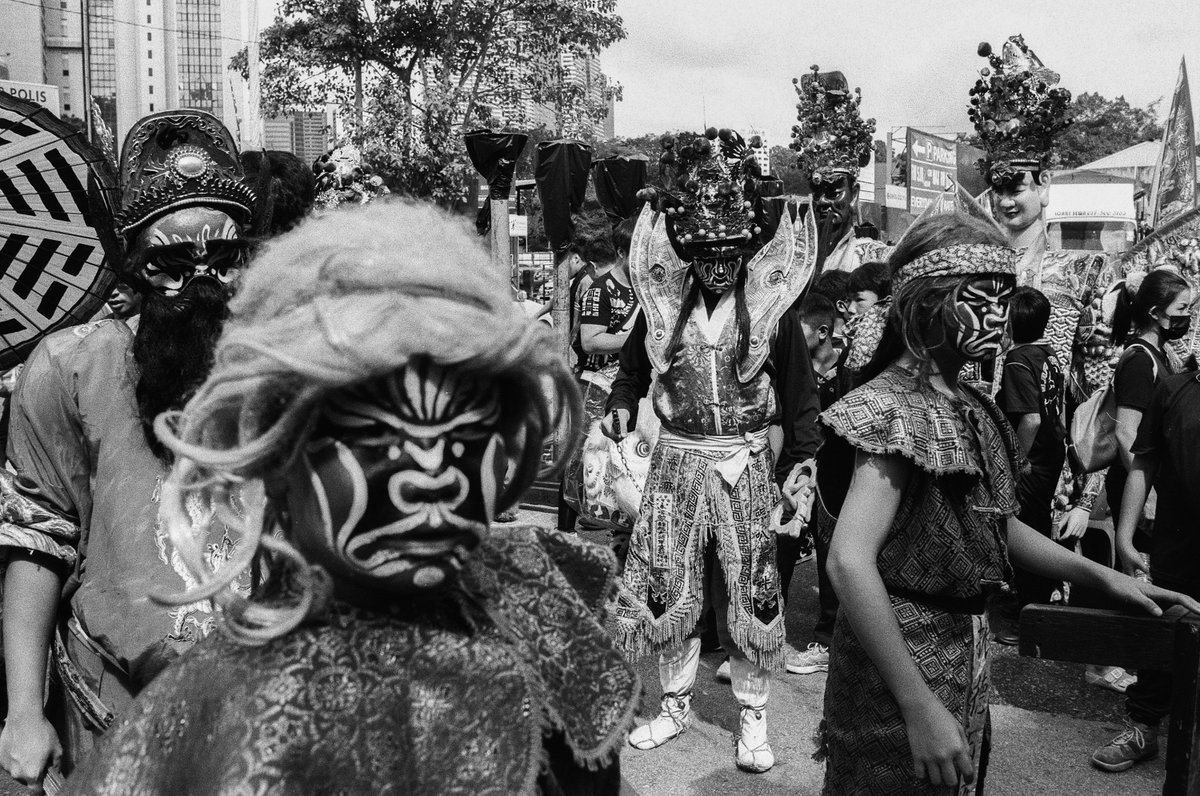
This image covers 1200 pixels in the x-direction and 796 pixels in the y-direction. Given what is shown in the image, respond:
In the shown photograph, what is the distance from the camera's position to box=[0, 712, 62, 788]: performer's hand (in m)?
2.25

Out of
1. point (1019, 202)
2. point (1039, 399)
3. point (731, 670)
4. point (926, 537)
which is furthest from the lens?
point (1019, 202)

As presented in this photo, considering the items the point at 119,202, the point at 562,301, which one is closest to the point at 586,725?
the point at 119,202

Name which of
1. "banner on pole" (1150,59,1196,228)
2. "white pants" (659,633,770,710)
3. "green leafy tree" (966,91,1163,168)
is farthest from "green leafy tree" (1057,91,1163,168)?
"white pants" (659,633,770,710)

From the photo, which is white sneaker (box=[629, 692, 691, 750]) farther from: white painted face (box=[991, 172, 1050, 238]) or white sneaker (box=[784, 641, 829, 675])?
white painted face (box=[991, 172, 1050, 238])

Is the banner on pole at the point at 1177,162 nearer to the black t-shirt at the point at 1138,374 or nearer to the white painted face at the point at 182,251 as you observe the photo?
the black t-shirt at the point at 1138,374

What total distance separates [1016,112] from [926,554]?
4877 millimetres

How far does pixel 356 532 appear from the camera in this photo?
134 centimetres

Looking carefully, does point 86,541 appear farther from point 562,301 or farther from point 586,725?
point 562,301

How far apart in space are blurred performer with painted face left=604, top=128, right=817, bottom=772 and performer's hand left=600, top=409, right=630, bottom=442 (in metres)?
0.24

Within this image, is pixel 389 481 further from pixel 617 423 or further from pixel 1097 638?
pixel 617 423

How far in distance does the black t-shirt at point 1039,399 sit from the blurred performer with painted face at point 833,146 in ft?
9.49

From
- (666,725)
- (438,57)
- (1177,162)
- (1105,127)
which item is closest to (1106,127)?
(1105,127)

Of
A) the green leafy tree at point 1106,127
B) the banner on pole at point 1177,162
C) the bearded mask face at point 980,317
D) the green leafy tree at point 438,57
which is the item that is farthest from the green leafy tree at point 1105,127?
the bearded mask face at point 980,317

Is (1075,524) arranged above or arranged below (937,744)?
below
